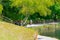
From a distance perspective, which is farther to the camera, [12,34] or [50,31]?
[50,31]

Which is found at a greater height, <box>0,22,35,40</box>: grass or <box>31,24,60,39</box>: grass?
<box>0,22,35,40</box>: grass

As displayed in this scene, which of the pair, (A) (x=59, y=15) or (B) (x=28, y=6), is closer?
(B) (x=28, y=6)

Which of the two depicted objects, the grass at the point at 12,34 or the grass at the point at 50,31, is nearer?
the grass at the point at 12,34

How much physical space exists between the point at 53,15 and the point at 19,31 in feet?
116

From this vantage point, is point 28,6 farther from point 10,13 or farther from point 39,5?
point 10,13

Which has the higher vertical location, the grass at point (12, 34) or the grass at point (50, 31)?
the grass at point (12, 34)

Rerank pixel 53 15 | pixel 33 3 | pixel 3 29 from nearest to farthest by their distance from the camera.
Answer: pixel 3 29 < pixel 33 3 < pixel 53 15

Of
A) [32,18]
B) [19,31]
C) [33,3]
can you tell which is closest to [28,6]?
[33,3]

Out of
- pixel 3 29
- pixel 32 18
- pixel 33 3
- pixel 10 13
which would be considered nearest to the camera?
pixel 3 29

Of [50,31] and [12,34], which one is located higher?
[12,34]

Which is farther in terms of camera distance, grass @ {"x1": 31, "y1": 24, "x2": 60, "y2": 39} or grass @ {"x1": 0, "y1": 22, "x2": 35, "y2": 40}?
grass @ {"x1": 31, "y1": 24, "x2": 60, "y2": 39}

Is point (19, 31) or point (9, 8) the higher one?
point (19, 31)

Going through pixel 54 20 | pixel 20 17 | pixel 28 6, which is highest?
pixel 28 6

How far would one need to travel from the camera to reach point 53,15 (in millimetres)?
42094
